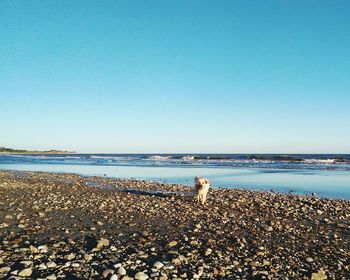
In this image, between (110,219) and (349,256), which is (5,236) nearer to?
(110,219)

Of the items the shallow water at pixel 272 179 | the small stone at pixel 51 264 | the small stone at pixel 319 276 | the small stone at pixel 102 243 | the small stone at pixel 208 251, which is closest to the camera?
the small stone at pixel 51 264

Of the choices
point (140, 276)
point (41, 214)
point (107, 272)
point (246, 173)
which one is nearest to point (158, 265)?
point (140, 276)

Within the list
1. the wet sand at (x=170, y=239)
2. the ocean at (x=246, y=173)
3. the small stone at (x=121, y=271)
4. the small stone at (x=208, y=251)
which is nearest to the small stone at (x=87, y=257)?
the wet sand at (x=170, y=239)

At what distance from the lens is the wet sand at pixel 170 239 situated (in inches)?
265

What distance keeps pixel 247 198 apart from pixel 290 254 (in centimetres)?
830

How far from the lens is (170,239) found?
8.96 m

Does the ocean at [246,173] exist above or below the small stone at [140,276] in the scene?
above

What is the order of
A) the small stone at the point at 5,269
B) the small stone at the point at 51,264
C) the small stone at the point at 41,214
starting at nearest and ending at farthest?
the small stone at the point at 5,269, the small stone at the point at 51,264, the small stone at the point at 41,214

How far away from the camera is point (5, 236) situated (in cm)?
863

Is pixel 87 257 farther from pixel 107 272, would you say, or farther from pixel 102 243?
pixel 102 243

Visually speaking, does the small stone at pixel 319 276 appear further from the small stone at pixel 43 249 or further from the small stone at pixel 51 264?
the small stone at pixel 43 249

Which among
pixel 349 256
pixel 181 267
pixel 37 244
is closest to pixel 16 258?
pixel 37 244

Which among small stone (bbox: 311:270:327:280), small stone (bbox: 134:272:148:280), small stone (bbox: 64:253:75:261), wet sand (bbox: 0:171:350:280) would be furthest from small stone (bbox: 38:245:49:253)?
small stone (bbox: 311:270:327:280)

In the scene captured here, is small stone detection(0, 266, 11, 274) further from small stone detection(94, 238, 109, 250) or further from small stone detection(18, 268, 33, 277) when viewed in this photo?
small stone detection(94, 238, 109, 250)
